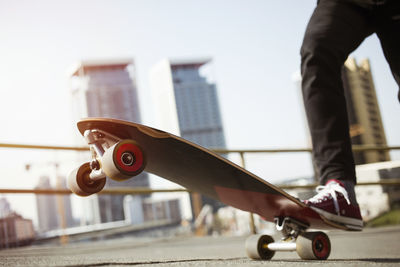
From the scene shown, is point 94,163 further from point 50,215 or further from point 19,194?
point 50,215

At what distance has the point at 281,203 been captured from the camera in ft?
4.89

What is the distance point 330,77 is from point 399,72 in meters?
0.28

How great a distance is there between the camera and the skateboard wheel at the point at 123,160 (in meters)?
1.24

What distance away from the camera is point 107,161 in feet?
4.12

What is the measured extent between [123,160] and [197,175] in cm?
32

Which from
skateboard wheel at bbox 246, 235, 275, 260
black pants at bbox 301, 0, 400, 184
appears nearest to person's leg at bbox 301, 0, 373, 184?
black pants at bbox 301, 0, 400, 184

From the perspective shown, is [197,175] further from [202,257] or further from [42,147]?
[42,147]

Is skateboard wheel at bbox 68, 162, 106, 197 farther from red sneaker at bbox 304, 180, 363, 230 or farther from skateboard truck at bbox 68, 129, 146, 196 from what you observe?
red sneaker at bbox 304, 180, 363, 230

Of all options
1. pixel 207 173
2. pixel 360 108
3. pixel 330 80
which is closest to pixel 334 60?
pixel 330 80

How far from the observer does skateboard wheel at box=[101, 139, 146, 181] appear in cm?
124

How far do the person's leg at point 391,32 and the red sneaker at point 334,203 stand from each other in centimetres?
52

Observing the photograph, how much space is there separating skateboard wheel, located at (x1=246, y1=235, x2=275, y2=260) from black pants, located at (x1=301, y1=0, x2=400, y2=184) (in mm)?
328

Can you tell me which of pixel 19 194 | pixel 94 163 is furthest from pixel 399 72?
pixel 19 194

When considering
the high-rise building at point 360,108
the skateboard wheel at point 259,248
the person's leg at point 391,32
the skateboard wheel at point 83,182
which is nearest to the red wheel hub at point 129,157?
the skateboard wheel at point 83,182
